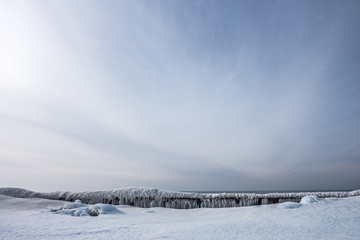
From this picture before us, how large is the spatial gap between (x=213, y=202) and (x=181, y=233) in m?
3.73

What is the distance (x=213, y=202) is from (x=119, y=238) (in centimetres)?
395

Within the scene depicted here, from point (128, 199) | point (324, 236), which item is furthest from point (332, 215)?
point (128, 199)

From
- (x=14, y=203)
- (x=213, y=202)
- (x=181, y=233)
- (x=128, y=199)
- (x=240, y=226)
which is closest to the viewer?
(x=181, y=233)

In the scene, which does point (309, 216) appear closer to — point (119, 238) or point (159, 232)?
point (159, 232)

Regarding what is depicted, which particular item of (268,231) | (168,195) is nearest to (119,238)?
(268,231)

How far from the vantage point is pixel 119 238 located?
67.7 inches

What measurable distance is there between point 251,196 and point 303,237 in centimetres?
384

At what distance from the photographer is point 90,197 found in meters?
6.12

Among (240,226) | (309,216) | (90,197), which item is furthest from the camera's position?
(90,197)

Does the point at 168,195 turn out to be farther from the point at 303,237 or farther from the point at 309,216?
the point at 303,237

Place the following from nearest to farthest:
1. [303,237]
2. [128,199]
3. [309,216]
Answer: [303,237] < [309,216] < [128,199]

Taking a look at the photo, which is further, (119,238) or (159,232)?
(159,232)

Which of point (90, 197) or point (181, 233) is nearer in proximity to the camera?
point (181, 233)

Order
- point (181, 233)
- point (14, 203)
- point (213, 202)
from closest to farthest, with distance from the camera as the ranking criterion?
point (181, 233), point (14, 203), point (213, 202)
